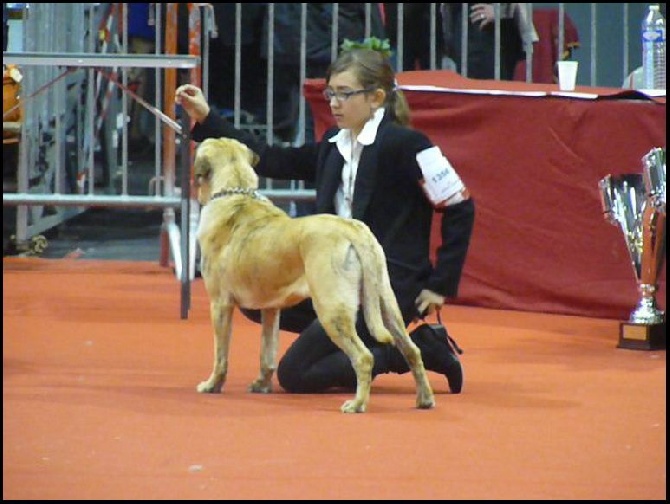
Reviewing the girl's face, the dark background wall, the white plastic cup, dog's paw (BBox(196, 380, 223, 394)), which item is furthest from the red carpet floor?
the dark background wall

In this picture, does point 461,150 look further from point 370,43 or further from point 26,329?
point 26,329

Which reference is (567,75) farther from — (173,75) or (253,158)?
(173,75)

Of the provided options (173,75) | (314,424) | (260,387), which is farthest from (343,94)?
(173,75)

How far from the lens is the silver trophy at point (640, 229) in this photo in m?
5.80

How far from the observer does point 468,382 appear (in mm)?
4879

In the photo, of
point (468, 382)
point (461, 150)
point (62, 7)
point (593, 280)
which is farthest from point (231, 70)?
point (468, 382)

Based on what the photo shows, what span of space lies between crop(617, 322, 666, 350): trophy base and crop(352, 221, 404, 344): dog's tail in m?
1.67

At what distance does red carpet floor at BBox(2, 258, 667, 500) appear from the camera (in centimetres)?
338

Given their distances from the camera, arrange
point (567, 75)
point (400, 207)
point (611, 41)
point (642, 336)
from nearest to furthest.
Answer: point (400, 207)
point (642, 336)
point (567, 75)
point (611, 41)

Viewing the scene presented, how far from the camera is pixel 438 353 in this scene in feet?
15.0

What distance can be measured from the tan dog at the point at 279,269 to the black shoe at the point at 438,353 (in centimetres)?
29

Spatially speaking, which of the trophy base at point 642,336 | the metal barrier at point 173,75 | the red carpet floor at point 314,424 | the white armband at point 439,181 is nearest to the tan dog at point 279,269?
the red carpet floor at point 314,424

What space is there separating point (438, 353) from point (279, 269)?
604mm

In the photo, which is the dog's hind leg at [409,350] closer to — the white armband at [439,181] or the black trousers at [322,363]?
the black trousers at [322,363]
